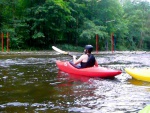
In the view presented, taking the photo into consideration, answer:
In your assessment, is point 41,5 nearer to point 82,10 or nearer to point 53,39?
point 53,39

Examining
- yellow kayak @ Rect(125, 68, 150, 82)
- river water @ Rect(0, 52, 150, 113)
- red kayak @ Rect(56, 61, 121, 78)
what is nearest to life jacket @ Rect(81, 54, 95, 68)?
red kayak @ Rect(56, 61, 121, 78)

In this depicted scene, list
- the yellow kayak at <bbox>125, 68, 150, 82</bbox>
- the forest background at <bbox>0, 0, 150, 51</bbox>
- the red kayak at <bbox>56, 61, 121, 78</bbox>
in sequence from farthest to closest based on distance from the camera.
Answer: the forest background at <bbox>0, 0, 150, 51</bbox> → the red kayak at <bbox>56, 61, 121, 78</bbox> → the yellow kayak at <bbox>125, 68, 150, 82</bbox>

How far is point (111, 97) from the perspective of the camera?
5.18 meters

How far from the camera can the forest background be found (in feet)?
73.3

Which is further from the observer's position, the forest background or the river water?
the forest background

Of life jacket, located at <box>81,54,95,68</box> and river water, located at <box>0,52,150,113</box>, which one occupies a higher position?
life jacket, located at <box>81,54,95,68</box>

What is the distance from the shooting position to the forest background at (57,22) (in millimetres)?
22328

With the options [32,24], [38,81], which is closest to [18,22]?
[32,24]

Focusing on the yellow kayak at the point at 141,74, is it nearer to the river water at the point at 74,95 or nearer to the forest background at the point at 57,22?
the river water at the point at 74,95

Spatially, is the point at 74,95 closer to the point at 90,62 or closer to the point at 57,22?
the point at 90,62

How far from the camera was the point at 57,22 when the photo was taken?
23719 millimetres

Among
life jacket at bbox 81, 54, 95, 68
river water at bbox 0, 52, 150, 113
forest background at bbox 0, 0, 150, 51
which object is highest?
forest background at bbox 0, 0, 150, 51

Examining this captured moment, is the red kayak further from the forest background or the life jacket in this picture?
the forest background

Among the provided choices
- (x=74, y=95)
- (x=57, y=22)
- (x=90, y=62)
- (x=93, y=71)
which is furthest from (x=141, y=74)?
(x=57, y=22)
